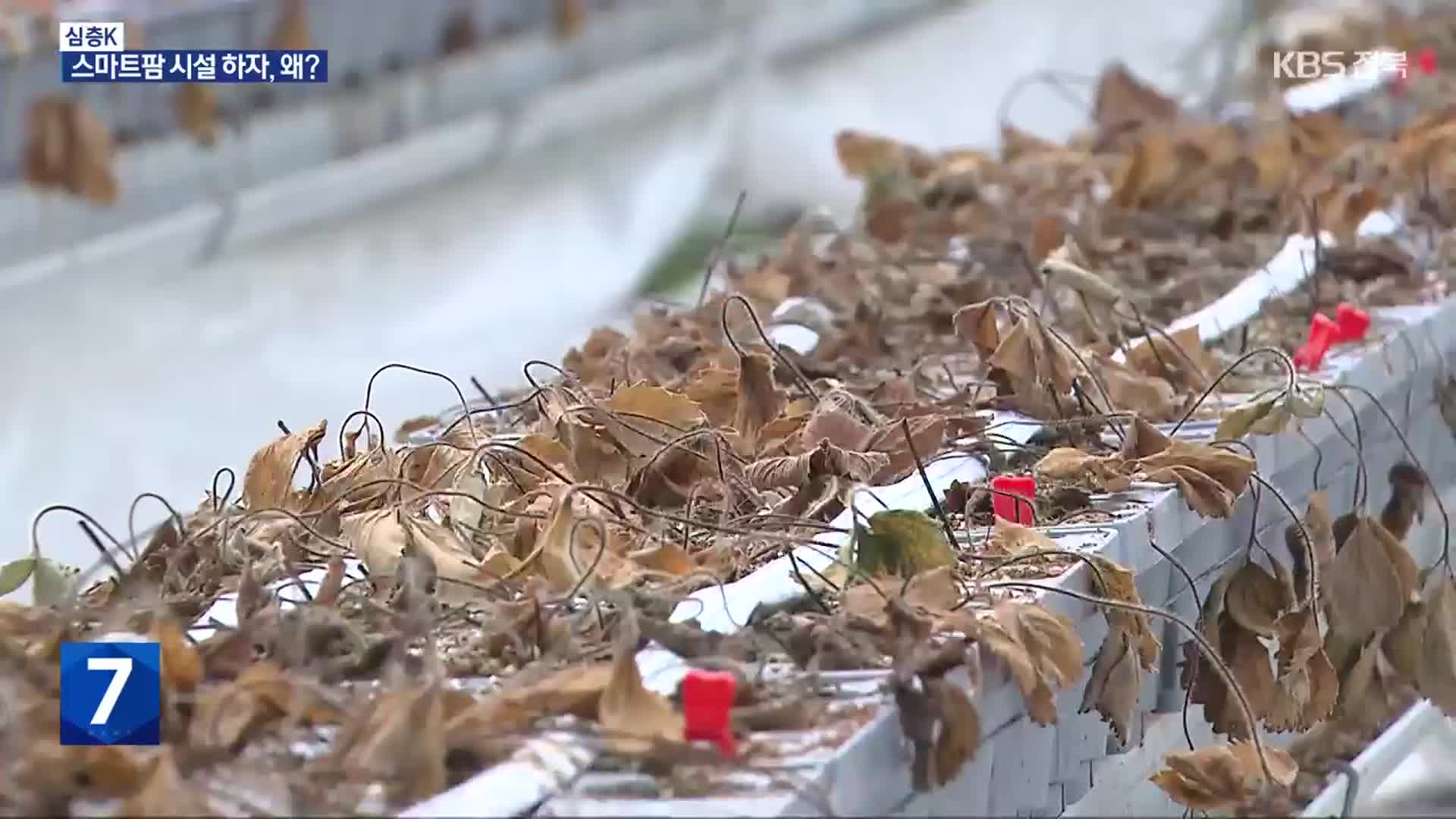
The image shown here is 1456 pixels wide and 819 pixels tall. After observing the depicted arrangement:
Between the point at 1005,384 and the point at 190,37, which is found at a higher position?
the point at 190,37

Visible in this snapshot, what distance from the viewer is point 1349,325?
2.34m

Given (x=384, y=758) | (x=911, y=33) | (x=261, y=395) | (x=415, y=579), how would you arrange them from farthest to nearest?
1. (x=911, y=33)
2. (x=261, y=395)
3. (x=415, y=579)
4. (x=384, y=758)

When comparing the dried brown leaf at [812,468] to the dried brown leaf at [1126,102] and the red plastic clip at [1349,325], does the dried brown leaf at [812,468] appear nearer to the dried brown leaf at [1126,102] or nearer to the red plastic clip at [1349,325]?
the red plastic clip at [1349,325]

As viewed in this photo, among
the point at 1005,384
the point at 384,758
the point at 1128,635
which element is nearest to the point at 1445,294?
the point at 1005,384

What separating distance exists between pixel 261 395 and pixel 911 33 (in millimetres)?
3131

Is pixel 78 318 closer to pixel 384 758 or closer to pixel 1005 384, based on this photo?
pixel 1005 384

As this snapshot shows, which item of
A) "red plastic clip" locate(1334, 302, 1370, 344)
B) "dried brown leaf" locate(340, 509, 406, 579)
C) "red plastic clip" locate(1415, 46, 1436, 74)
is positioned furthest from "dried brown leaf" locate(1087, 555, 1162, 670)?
"red plastic clip" locate(1415, 46, 1436, 74)

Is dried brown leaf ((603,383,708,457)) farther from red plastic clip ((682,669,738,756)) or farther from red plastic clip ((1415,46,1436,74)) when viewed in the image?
red plastic clip ((1415,46,1436,74))

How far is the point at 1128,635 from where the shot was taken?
1.55 metres

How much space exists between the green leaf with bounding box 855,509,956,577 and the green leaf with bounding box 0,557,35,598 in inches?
23.0
